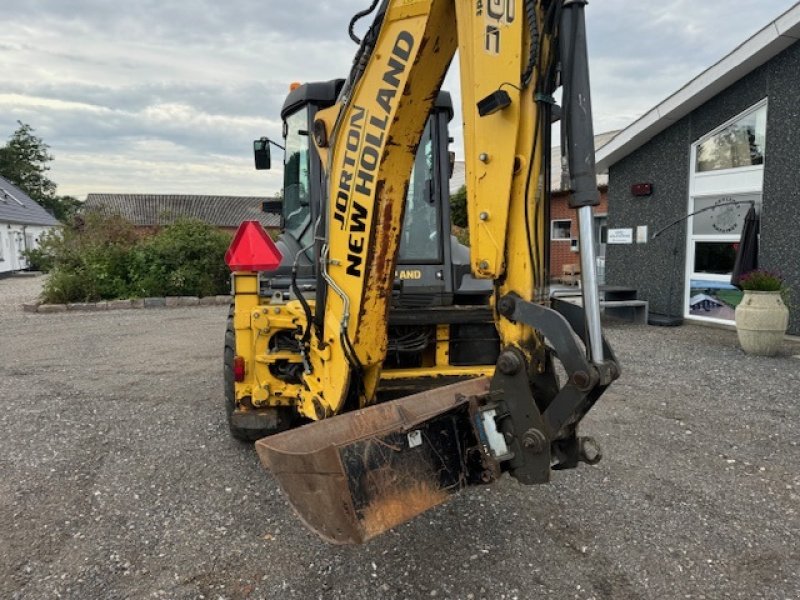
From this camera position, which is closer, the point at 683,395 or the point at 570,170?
the point at 570,170

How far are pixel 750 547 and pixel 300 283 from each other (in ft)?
9.85

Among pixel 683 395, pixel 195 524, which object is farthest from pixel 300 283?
pixel 683 395

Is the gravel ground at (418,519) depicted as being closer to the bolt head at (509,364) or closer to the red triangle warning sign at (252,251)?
the bolt head at (509,364)

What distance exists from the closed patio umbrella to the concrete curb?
9664 millimetres

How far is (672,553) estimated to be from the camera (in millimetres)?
3084

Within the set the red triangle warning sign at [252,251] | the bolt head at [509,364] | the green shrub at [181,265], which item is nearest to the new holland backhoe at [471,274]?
the bolt head at [509,364]

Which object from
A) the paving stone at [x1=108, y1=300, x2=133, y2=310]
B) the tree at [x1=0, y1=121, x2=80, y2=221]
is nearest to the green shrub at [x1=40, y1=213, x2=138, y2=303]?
the paving stone at [x1=108, y1=300, x2=133, y2=310]

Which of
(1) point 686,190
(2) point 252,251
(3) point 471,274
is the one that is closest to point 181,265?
(1) point 686,190

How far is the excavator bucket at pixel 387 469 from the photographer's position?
90.7 inches

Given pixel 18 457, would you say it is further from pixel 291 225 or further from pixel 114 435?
pixel 291 225

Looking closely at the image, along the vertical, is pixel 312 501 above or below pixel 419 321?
below

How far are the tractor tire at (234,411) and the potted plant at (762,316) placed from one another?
250 inches

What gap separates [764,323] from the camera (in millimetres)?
7652

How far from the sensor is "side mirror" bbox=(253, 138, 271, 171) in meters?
5.25
